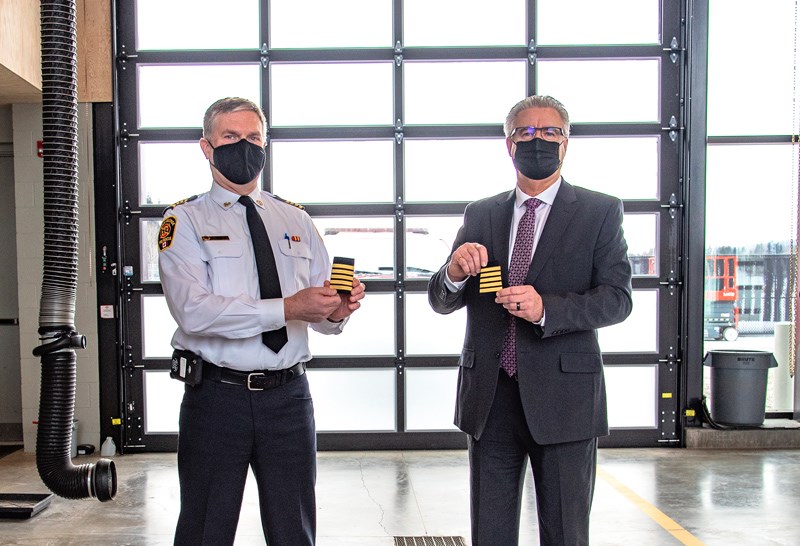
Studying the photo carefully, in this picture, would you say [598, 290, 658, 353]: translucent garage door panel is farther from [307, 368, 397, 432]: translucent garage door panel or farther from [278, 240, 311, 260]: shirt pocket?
[278, 240, 311, 260]: shirt pocket

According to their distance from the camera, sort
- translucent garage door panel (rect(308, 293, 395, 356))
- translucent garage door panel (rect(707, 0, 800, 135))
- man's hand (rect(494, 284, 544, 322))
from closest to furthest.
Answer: man's hand (rect(494, 284, 544, 322)), translucent garage door panel (rect(308, 293, 395, 356)), translucent garage door panel (rect(707, 0, 800, 135))

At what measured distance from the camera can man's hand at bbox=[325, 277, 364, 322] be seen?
2.52 metres

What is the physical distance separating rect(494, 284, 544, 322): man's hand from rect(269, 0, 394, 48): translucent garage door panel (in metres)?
4.55

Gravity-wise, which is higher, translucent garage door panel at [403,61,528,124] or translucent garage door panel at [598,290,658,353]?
translucent garage door panel at [403,61,528,124]

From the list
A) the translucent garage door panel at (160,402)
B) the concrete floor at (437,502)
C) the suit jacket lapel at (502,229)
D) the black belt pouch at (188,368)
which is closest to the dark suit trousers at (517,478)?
the suit jacket lapel at (502,229)

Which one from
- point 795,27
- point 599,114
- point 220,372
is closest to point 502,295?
point 220,372

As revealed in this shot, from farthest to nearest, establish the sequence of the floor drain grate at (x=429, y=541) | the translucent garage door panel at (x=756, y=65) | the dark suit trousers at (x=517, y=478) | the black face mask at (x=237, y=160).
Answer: the translucent garage door panel at (x=756, y=65) < the floor drain grate at (x=429, y=541) < the black face mask at (x=237, y=160) < the dark suit trousers at (x=517, y=478)

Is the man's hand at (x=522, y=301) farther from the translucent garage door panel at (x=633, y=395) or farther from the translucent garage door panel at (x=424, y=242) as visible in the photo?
the translucent garage door panel at (x=633, y=395)

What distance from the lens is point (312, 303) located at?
93.6 inches

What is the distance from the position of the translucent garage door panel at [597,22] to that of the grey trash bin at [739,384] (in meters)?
2.85

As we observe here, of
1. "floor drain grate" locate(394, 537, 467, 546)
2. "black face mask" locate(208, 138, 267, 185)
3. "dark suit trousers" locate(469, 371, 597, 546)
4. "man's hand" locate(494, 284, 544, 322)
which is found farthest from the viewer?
"floor drain grate" locate(394, 537, 467, 546)

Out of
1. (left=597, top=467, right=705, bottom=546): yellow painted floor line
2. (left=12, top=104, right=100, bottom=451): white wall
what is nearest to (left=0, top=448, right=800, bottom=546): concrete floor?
(left=597, top=467, right=705, bottom=546): yellow painted floor line

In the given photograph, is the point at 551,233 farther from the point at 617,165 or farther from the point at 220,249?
the point at 617,165

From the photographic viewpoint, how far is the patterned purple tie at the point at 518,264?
2555mm
